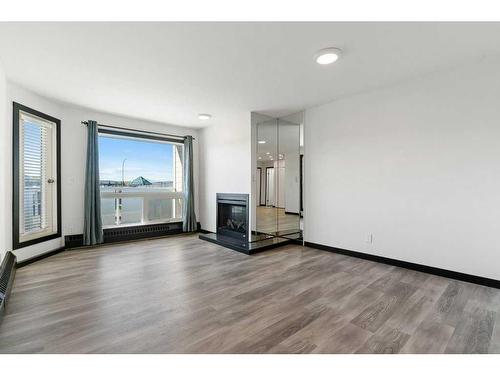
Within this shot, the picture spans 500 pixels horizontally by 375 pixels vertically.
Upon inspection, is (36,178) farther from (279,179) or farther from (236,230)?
(279,179)

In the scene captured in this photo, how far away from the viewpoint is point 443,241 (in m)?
2.64

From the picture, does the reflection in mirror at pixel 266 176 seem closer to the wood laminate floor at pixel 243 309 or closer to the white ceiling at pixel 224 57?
the white ceiling at pixel 224 57

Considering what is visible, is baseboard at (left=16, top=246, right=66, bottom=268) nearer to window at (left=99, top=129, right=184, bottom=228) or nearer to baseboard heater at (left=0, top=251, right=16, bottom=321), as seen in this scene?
baseboard heater at (left=0, top=251, right=16, bottom=321)

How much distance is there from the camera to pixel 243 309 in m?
1.97

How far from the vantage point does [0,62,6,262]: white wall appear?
101 inches

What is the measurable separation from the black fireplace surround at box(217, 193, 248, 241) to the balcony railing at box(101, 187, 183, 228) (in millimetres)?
1127

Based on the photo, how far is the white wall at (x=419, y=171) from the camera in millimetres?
2396

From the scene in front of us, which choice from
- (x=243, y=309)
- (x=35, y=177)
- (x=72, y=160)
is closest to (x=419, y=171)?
(x=243, y=309)

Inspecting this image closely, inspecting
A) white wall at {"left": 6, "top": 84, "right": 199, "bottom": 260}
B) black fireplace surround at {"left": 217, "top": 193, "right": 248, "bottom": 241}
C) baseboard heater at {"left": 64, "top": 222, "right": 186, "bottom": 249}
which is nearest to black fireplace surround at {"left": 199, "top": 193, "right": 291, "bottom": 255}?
black fireplace surround at {"left": 217, "top": 193, "right": 248, "bottom": 241}

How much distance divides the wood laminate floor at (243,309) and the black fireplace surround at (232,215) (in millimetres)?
1179

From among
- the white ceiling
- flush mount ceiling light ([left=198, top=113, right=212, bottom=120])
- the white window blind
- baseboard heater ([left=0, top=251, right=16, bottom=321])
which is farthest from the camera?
flush mount ceiling light ([left=198, top=113, right=212, bottom=120])

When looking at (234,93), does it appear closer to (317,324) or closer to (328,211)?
(328,211)

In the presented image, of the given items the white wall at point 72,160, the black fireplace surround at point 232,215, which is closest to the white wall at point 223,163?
the black fireplace surround at point 232,215
